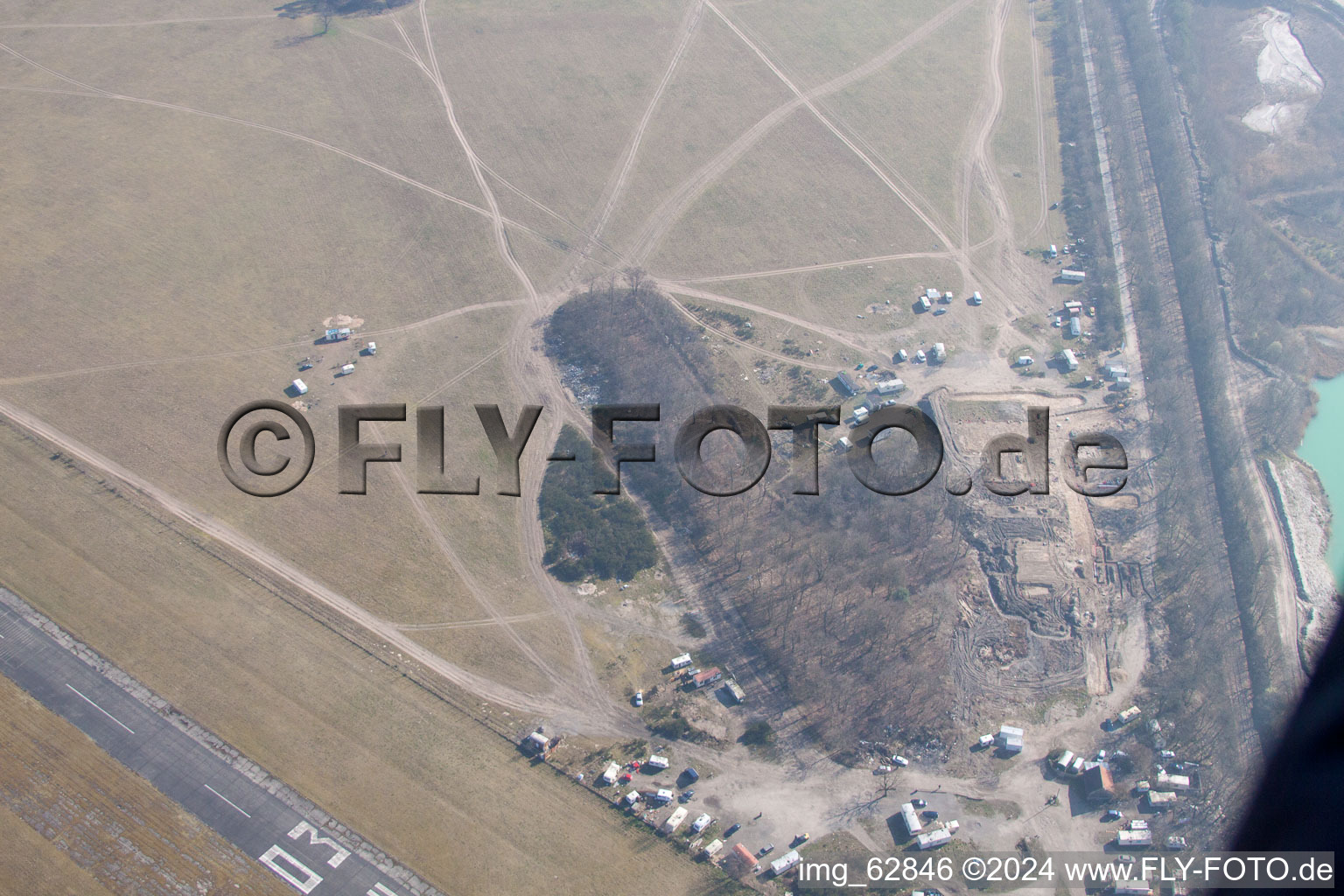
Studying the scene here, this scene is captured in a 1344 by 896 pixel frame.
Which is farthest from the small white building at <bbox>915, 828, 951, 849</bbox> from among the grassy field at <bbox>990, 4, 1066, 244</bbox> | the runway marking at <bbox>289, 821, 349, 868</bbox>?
the grassy field at <bbox>990, 4, 1066, 244</bbox>

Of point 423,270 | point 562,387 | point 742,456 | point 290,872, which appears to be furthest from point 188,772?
point 423,270

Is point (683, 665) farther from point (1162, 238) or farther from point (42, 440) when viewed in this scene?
point (1162, 238)

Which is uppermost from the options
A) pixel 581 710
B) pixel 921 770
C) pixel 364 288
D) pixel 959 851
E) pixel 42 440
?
pixel 364 288

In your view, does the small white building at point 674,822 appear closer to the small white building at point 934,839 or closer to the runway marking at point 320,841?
the small white building at point 934,839

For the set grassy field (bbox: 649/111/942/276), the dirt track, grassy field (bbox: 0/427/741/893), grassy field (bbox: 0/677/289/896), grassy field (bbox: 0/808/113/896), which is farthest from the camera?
grassy field (bbox: 649/111/942/276)

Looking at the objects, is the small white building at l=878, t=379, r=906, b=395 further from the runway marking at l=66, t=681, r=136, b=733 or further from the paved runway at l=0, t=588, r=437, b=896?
the runway marking at l=66, t=681, r=136, b=733

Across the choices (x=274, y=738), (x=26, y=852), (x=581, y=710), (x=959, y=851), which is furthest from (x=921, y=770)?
(x=26, y=852)

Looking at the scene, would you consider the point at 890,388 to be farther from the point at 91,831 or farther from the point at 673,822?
the point at 91,831
